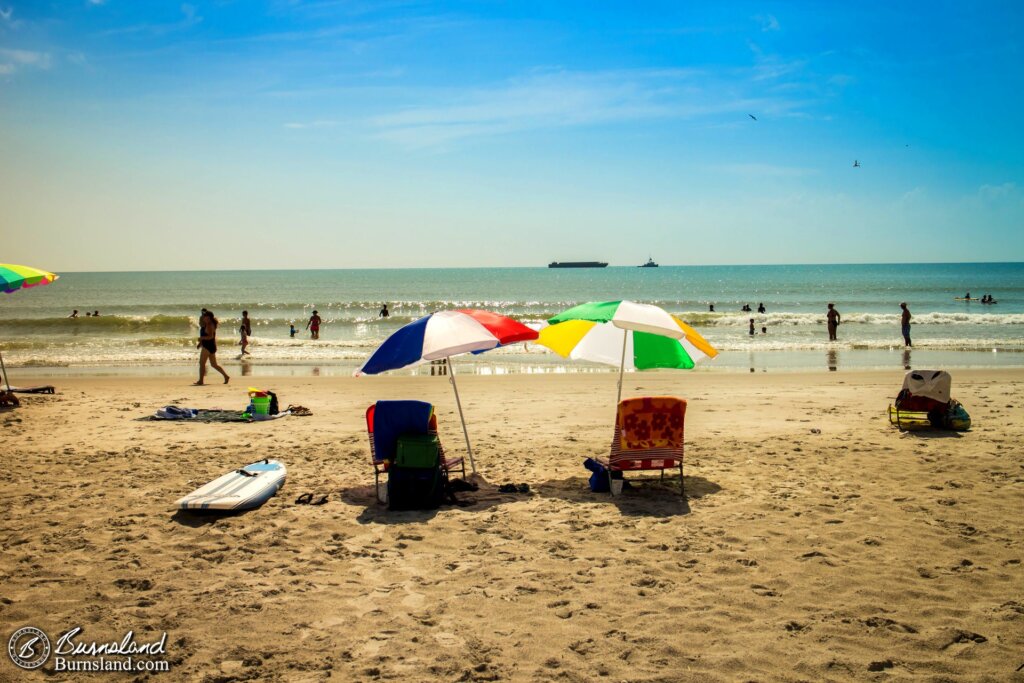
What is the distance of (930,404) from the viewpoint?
1008 centimetres

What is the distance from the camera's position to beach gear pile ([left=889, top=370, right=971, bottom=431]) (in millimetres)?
9930

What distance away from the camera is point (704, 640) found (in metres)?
4.30

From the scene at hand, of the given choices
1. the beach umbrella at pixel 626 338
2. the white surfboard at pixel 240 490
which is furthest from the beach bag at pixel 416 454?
the beach umbrella at pixel 626 338

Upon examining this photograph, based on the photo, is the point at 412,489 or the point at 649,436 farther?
the point at 649,436

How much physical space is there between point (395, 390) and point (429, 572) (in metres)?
11.0

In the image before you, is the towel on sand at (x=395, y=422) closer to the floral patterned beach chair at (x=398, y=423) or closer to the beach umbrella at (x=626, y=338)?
the floral patterned beach chair at (x=398, y=423)

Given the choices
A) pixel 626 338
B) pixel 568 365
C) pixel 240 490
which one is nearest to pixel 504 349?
pixel 568 365

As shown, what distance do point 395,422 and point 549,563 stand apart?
93.9 inches

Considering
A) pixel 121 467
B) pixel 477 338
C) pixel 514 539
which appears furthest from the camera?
pixel 121 467

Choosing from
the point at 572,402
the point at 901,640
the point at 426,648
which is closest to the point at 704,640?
the point at 901,640

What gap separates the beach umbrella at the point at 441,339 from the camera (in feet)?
22.5

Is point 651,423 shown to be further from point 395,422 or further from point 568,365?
point 568,365

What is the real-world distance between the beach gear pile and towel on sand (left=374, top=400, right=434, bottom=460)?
7038mm

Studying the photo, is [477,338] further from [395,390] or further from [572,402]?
[395,390]
